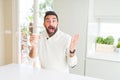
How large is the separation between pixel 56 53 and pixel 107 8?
1.34 metres

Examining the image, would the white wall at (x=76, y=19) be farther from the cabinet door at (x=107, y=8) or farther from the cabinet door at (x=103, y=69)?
the cabinet door at (x=107, y=8)

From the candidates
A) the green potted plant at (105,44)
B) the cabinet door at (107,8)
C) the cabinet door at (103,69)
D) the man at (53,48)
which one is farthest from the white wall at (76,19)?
the man at (53,48)

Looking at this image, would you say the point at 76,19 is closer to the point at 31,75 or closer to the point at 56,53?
the point at 56,53

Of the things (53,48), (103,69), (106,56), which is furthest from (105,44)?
(53,48)

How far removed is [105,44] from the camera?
3176mm

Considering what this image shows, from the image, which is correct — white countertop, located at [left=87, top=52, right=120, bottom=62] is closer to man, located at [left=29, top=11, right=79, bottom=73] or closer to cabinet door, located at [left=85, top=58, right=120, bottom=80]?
cabinet door, located at [left=85, top=58, right=120, bottom=80]

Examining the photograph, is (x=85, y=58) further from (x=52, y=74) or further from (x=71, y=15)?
(x=52, y=74)

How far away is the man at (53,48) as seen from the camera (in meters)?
1.95

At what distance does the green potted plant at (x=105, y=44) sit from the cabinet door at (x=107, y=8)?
0.47 meters

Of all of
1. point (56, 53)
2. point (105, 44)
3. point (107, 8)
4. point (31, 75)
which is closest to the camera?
point (31, 75)

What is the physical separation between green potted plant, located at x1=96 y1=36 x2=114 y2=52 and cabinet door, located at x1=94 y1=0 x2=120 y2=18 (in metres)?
0.47

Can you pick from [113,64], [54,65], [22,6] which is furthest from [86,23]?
[22,6]

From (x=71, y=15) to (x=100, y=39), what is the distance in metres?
0.70

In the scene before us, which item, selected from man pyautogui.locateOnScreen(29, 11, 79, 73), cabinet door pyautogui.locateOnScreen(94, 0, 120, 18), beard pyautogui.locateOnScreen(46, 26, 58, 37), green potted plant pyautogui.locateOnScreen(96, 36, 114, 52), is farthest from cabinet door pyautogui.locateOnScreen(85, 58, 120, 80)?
beard pyautogui.locateOnScreen(46, 26, 58, 37)
